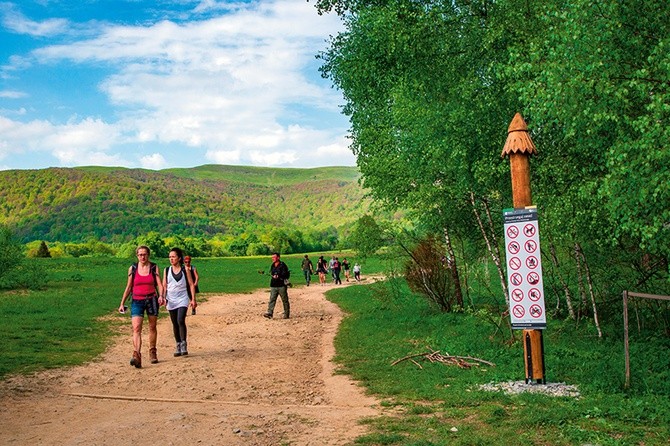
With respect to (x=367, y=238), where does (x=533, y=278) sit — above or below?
below

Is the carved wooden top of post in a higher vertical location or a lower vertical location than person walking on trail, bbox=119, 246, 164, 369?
higher

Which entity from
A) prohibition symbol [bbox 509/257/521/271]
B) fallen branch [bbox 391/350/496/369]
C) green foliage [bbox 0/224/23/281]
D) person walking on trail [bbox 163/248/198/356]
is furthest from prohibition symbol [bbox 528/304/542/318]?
green foliage [bbox 0/224/23/281]

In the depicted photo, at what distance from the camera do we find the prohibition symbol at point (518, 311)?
1045 cm

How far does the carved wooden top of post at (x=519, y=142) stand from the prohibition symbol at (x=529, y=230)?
44.7 inches

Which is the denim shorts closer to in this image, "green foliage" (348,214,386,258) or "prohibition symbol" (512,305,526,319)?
"prohibition symbol" (512,305,526,319)

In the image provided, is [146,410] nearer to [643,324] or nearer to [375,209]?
[643,324]

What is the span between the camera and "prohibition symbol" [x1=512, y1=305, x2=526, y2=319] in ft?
34.3

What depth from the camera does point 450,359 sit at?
12.8 m

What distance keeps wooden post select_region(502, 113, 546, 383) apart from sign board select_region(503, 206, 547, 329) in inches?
7.4

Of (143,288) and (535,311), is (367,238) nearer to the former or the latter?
(143,288)

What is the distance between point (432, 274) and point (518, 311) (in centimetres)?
1086

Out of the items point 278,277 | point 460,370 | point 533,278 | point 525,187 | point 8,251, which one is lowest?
point 460,370

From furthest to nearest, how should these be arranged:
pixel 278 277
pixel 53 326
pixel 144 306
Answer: pixel 278 277 → pixel 53 326 → pixel 144 306

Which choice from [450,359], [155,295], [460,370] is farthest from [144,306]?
[460,370]
